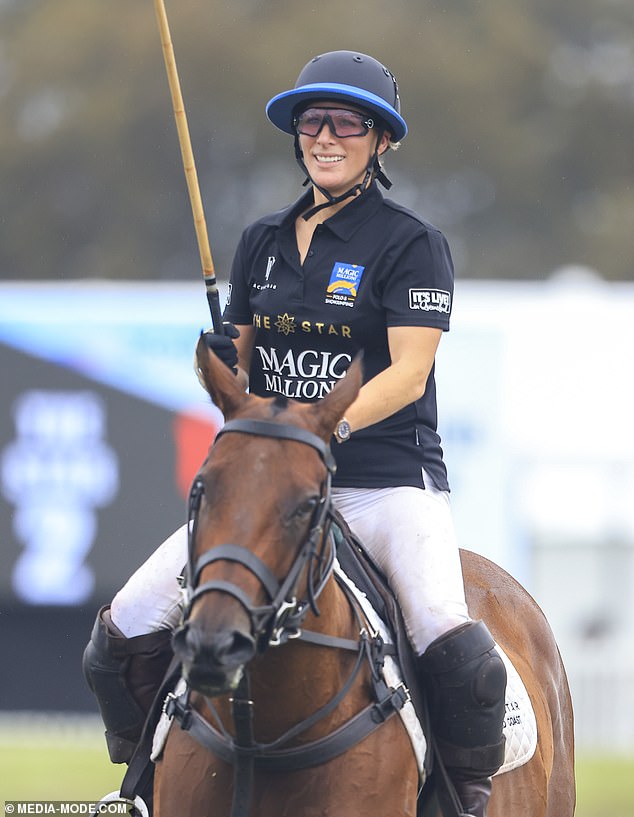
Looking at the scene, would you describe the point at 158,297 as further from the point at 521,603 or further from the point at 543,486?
the point at 521,603

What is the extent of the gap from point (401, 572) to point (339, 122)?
1.57 meters

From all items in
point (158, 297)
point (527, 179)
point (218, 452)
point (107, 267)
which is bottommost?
point (218, 452)

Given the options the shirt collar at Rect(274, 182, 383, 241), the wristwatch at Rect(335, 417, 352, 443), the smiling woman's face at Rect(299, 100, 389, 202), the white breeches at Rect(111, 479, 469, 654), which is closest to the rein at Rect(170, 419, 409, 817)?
the wristwatch at Rect(335, 417, 352, 443)

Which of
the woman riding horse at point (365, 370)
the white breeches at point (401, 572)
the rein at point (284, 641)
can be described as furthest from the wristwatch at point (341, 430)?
the white breeches at point (401, 572)

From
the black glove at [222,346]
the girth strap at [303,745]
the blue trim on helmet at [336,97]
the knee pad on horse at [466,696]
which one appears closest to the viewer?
the girth strap at [303,745]

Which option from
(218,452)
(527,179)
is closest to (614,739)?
(218,452)

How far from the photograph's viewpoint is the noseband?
408 centimetres

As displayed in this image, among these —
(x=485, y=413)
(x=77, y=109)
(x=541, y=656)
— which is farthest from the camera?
(x=77, y=109)

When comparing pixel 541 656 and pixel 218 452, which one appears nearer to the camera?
pixel 218 452

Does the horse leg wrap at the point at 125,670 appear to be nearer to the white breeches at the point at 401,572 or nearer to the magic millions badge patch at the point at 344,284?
the white breeches at the point at 401,572

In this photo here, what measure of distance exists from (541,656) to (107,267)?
86.1ft

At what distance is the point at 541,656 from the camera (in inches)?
258

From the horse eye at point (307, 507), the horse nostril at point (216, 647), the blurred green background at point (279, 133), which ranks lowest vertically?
the horse nostril at point (216, 647)

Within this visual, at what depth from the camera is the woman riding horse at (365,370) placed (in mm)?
5195
